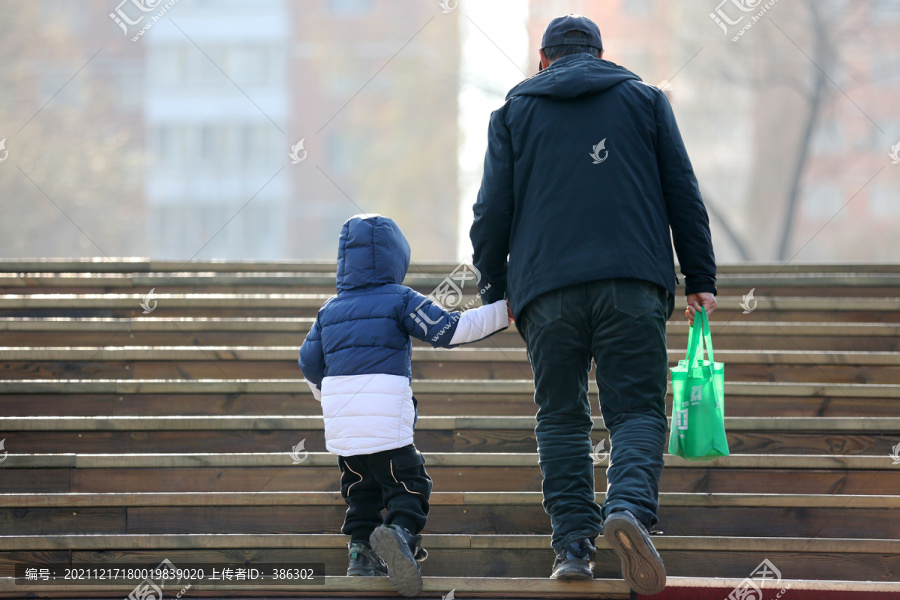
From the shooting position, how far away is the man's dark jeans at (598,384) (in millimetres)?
2943

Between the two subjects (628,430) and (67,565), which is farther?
(67,565)

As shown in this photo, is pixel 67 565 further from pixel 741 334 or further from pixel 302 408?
pixel 741 334

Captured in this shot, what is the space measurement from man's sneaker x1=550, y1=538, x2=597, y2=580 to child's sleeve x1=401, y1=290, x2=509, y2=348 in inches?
29.0

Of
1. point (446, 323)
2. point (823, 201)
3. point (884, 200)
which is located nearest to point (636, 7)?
point (823, 201)

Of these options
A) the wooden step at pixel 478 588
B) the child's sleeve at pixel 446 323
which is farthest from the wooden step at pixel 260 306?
the wooden step at pixel 478 588

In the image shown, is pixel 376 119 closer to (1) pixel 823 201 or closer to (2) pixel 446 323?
(1) pixel 823 201

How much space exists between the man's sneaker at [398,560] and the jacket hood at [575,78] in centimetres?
143

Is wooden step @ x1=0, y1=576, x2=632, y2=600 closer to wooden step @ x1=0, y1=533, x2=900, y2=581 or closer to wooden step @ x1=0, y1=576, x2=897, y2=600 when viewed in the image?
wooden step @ x1=0, y1=576, x2=897, y2=600

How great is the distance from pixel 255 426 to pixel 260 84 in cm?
3895

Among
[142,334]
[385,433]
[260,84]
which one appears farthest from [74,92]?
[385,433]

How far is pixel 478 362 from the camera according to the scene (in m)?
4.62

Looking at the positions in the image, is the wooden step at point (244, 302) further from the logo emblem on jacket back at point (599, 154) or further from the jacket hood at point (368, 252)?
the logo emblem on jacket back at point (599, 154)

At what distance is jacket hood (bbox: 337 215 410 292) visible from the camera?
131 inches

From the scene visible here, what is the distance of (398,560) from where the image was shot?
9.56ft
